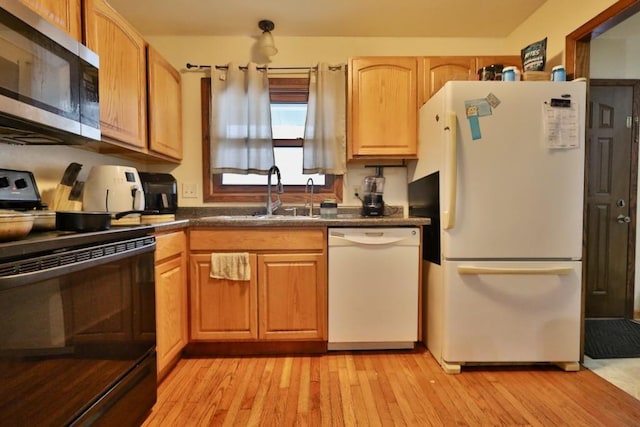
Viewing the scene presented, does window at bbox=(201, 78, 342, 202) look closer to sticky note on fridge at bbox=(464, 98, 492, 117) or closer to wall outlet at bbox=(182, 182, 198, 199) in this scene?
wall outlet at bbox=(182, 182, 198, 199)

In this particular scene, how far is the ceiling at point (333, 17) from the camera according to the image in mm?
2076

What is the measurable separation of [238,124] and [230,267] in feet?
3.76

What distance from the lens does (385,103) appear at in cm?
221

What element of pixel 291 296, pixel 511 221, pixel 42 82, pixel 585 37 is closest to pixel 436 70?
pixel 585 37

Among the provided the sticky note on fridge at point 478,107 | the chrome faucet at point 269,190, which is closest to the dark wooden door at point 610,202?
the sticky note on fridge at point 478,107

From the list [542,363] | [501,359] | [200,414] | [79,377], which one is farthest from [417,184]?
[79,377]

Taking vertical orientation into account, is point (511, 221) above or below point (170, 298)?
above

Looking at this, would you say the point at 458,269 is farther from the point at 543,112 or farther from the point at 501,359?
the point at 543,112

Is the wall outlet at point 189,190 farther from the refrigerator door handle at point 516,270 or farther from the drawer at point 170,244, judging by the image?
the refrigerator door handle at point 516,270

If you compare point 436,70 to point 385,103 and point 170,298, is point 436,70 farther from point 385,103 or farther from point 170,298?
point 170,298

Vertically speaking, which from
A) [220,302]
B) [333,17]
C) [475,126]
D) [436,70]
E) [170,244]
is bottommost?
[220,302]

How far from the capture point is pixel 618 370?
177cm

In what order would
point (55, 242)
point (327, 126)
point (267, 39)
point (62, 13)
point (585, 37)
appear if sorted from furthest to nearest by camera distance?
1. point (327, 126)
2. point (267, 39)
3. point (585, 37)
4. point (62, 13)
5. point (55, 242)

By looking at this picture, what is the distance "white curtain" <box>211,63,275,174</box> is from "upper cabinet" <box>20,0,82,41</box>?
40.9 inches
